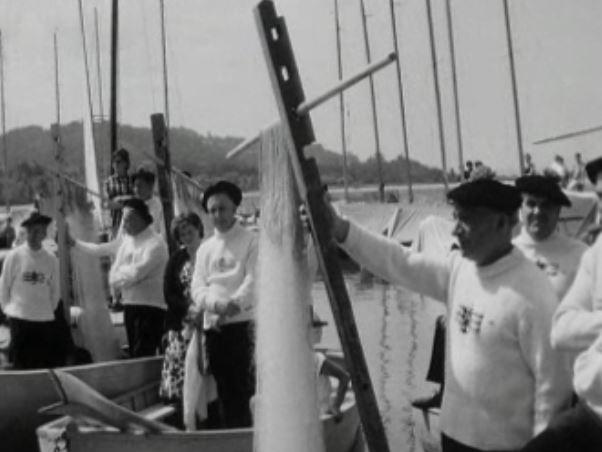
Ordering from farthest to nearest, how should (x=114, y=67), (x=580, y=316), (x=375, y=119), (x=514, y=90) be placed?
1. (x=375, y=119)
2. (x=514, y=90)
3. (x=114, y=67)
4. (x=580, y=316)

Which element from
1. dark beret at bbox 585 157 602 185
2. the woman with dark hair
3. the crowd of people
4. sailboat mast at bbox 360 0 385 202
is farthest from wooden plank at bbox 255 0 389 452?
sailboat mast at bbox 360 0 385 202

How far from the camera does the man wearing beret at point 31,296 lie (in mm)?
8250

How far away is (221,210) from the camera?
595 cm

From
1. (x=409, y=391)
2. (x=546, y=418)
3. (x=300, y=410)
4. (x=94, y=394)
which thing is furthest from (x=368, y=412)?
(x=409, y=391)

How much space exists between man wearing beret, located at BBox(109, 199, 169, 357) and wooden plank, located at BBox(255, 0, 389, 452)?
419 centimetres

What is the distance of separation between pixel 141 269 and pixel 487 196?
4638 mm

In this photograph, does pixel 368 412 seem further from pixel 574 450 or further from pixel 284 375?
pixel 574 450

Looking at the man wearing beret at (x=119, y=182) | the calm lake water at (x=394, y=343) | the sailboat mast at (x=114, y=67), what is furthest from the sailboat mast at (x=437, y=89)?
the man wearing beret at (x=119, y=182)

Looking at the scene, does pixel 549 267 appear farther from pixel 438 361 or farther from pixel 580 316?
pixel 438 361

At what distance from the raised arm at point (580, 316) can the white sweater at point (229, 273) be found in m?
2.95

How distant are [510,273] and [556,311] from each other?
270 mm

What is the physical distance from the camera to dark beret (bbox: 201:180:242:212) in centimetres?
591

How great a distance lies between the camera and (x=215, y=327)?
614 centimetres

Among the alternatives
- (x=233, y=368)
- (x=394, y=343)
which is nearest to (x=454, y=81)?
(x=394, y=343)
